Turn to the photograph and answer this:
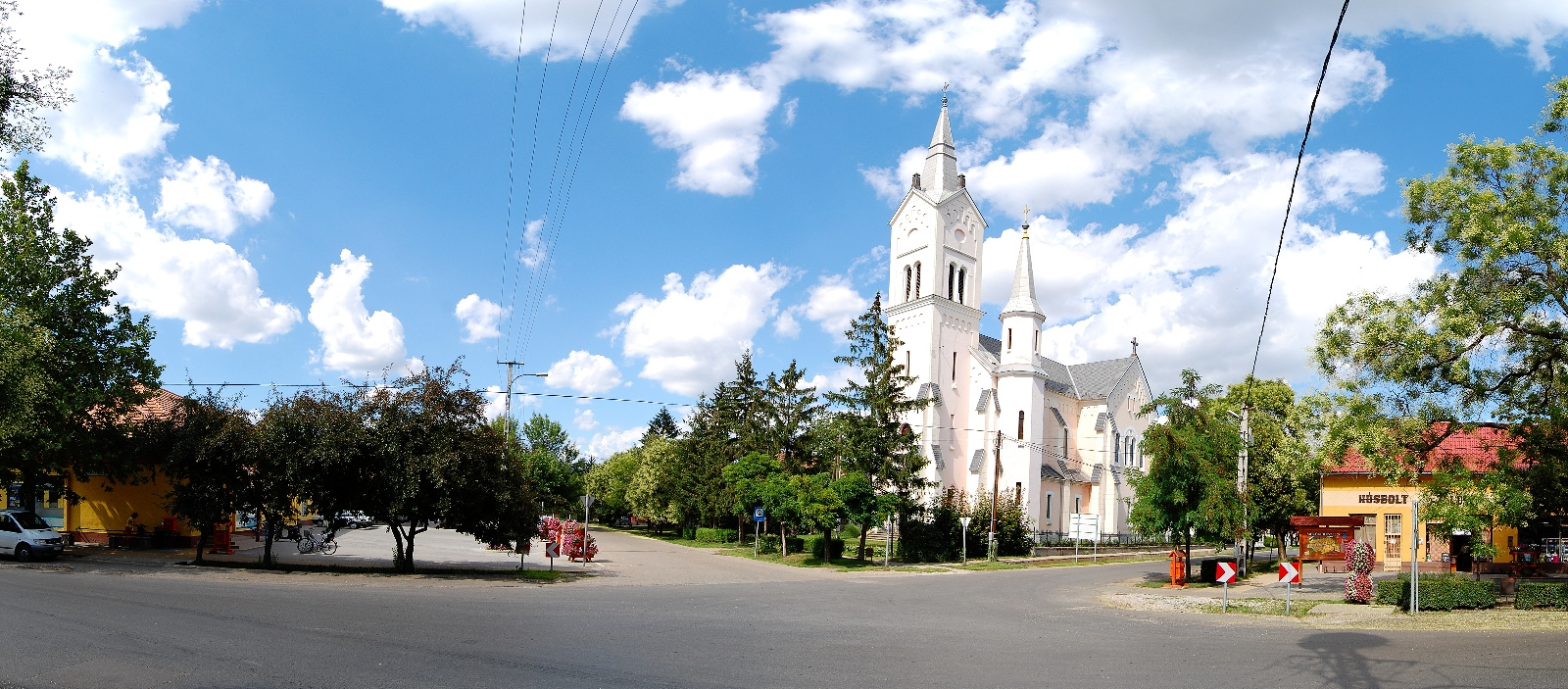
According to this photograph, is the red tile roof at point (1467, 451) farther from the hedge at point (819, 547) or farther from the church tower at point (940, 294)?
the church tower at point (940, 294)

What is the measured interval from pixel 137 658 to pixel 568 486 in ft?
238

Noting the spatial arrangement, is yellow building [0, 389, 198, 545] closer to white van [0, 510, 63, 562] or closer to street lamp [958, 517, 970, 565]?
white van [0, 510, 63, 562]

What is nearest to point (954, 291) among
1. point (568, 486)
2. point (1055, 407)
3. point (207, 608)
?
point (1055, 407)

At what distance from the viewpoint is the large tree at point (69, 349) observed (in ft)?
85.2

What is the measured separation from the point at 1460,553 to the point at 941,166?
3772 cm

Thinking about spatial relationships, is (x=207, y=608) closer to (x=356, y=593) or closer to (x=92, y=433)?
(x=356, y=593)

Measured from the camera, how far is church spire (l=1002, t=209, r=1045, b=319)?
59.3 meters

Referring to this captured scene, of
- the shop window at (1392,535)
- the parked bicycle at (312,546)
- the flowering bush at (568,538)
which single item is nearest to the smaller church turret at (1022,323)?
the shop window at (1392,535)

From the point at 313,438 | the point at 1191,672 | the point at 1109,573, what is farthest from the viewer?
the point at 1109,573

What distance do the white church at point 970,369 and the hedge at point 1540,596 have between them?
35.3m

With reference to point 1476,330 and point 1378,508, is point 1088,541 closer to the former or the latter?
point 1378,508

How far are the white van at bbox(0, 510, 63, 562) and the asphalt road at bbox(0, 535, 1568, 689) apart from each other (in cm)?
641

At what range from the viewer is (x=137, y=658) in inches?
406

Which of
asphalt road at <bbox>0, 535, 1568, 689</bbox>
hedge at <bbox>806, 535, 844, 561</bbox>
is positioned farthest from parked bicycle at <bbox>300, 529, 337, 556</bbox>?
hedge at <bbox>806, 535, 844, 561</bbox>
